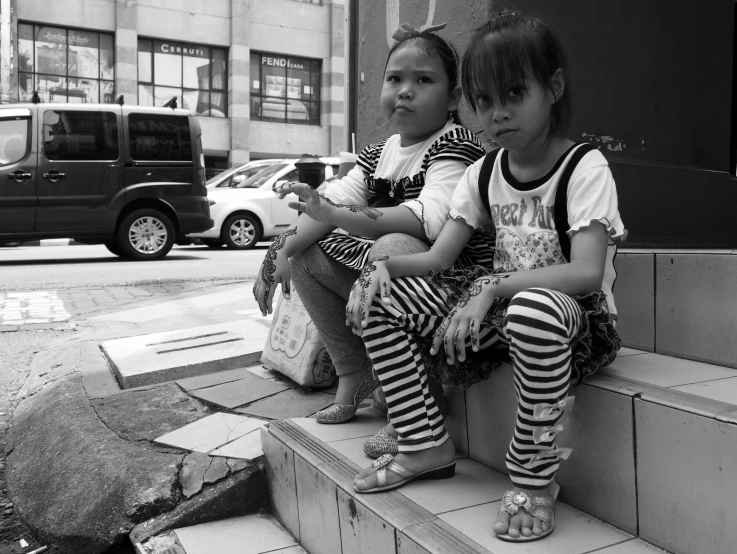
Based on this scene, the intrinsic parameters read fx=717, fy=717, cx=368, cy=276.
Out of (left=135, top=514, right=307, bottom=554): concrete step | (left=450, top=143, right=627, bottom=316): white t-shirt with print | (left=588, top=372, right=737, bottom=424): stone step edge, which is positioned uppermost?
(left=450, top=143, right=627, bottom=316): white t-shirt with print

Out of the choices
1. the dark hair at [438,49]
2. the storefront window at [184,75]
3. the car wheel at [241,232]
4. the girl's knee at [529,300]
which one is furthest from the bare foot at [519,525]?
the storefront window at [184,75]

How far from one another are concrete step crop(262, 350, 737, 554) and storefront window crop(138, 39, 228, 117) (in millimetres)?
20479

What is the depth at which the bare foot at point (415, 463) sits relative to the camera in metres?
1.73

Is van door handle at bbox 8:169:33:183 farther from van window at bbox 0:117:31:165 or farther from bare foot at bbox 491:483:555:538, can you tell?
bare foot at bbox 491:483:555:538

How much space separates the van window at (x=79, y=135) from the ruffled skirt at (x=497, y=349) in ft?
25.3

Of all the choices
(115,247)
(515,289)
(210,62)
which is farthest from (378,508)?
(210,62)

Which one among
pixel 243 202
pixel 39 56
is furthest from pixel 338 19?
pixel 243 202

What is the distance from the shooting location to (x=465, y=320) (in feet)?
5.17

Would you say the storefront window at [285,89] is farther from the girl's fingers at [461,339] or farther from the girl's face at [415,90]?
the girl's fingers at [461,339]

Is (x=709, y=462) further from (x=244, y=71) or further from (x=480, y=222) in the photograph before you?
(x=244, y=71)

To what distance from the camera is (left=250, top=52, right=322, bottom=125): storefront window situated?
22.3m

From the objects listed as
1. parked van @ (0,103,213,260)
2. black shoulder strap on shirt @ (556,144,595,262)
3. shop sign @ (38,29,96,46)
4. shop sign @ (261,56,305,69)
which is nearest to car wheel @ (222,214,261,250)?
parked van @ (0,103,213,260)

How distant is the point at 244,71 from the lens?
21672 mm

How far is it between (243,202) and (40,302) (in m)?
5.45
